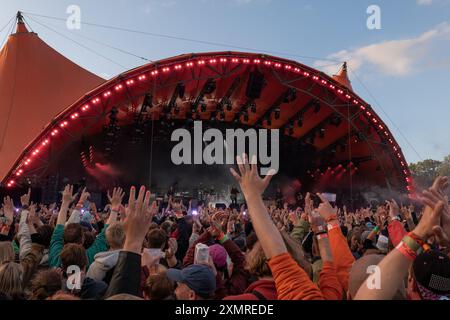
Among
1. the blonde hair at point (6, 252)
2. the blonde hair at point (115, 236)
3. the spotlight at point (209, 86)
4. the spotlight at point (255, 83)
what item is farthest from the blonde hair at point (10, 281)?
the spotlight at point (255, 83)

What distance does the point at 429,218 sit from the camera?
1.56 m

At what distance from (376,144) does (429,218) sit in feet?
58.5

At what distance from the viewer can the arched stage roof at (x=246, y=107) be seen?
46.9ft

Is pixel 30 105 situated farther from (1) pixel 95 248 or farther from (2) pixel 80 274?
(2) pixel 80 274

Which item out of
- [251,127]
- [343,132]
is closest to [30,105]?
[251,127]

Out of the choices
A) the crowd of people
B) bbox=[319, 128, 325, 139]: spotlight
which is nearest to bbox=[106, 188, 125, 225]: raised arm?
the crowd of people

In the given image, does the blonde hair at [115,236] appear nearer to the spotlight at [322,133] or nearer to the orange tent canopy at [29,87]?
the orange tent canopy at [29,87]

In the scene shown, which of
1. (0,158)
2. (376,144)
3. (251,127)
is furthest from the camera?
(251,127)

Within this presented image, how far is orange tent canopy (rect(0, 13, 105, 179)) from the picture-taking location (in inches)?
632

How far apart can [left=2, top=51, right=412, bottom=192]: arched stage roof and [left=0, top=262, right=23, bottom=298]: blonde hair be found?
12.4 m

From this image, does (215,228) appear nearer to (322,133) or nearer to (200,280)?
(200,280)

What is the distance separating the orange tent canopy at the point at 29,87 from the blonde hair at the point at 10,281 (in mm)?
14502
